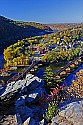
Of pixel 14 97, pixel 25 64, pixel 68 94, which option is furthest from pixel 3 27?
pixel 14 97

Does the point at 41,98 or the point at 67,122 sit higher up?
the point at 67,122

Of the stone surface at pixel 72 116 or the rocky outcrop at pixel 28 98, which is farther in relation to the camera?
the rocky outcrop at pixel 28 98

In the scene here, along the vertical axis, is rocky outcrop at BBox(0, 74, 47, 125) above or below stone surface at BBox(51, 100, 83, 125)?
below

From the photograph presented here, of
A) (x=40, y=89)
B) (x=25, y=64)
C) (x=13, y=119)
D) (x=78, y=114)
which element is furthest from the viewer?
(x=25, y=64)

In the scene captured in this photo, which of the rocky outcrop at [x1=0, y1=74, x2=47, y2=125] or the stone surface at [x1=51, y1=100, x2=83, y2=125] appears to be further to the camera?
the rocky outcrop at [x1=0, y1=74, x2=47, y2=125]

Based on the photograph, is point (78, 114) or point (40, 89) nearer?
point (78, 114)

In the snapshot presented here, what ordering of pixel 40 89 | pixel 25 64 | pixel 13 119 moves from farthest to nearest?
pixel 25 64 → pixel 40 89 → pixel 13 119

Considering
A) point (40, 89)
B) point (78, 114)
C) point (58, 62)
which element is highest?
point (78, 114)

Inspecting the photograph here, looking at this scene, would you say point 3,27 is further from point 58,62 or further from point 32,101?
point 32,101

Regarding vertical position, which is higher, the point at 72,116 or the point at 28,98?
the point at 72,116

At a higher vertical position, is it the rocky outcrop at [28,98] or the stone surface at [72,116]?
the stone surface at [72,116]

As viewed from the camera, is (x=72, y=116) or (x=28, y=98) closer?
(x=72, y=116)
